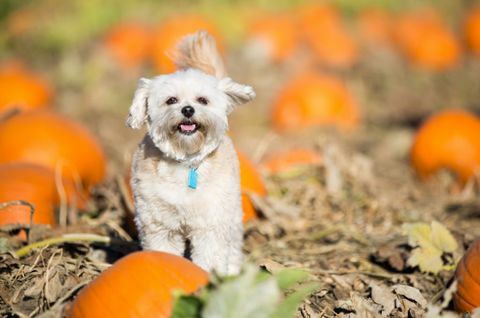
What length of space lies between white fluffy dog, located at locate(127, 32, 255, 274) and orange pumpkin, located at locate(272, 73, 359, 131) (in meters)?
4.89

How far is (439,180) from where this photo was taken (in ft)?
23.1

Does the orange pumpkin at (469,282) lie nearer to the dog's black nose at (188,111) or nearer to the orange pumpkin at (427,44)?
the dog's black nose at (188,111)

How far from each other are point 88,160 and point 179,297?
322cm

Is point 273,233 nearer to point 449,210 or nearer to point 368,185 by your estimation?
point 368,185

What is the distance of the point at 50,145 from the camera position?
5797 mm

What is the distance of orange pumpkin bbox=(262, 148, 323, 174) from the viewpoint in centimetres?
646

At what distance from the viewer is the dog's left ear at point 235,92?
3.81 m

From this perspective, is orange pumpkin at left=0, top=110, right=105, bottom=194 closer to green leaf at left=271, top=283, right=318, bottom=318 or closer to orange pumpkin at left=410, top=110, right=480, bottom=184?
green leaf at left=271, top=283, right=318, bottom=318

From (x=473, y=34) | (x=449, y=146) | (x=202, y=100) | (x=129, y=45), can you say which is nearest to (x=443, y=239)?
(x=202, y=100)

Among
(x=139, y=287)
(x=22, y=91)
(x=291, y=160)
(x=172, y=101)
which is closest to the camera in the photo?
(x=139, y=287)

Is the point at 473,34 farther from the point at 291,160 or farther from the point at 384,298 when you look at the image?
the point at 384,298

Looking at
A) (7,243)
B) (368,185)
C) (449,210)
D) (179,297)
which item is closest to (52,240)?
(7,243)

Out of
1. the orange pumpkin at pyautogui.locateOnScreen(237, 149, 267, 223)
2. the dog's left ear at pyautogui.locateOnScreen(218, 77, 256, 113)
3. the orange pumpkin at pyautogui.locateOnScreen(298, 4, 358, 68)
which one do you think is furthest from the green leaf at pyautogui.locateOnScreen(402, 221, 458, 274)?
the orange pumpkin at pyautogui.locateOnScreen(298, 4, 358, 68)

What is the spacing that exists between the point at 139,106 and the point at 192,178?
49 centimetres
